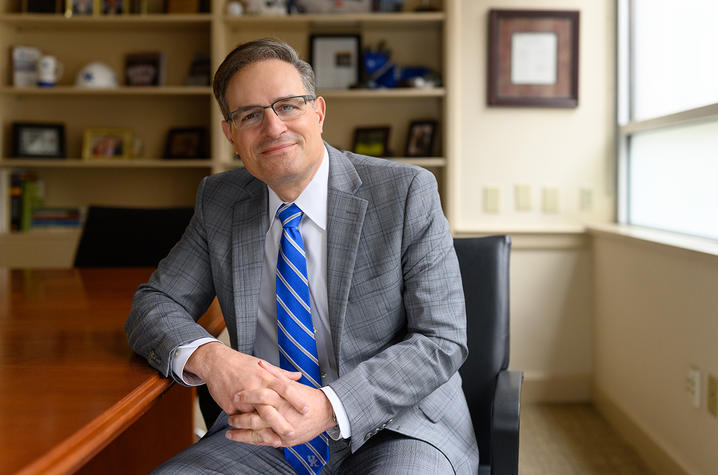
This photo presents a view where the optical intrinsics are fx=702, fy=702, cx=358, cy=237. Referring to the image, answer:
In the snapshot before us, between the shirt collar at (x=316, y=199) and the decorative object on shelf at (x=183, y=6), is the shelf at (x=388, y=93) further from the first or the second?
the shirt collar at (x=316, y=199)

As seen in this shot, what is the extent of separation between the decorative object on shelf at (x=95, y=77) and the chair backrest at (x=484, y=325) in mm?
2657

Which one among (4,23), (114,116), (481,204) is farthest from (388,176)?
(4,23)

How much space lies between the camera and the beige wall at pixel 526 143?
3.41 meters

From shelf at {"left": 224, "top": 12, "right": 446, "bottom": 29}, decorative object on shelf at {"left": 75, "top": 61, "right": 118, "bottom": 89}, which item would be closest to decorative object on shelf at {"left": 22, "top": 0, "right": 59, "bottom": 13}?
decorative object on shelf at {"left": 75, "top": 61, "right": 118, "bottom": 89}

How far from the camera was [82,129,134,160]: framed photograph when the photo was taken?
148 inches

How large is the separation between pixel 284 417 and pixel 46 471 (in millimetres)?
458

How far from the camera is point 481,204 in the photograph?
3477 mm

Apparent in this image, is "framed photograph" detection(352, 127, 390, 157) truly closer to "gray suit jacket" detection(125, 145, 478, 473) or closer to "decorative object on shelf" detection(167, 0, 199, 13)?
"decorative object on shelf" detection(167, 0, 199, 13)

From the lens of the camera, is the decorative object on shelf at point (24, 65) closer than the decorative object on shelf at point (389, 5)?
No

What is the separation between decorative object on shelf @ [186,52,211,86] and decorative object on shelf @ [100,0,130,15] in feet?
1.38

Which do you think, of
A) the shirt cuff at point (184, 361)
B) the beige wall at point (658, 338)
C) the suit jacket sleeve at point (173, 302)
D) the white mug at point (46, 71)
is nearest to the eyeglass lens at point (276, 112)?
the suit jacket sleeve at point (173, 302)

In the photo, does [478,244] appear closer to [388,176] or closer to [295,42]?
[388,176]

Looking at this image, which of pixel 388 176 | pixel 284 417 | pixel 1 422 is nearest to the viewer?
pixel 1 422

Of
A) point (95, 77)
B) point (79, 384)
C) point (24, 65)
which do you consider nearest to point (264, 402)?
point (79, 384)
